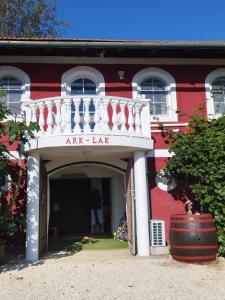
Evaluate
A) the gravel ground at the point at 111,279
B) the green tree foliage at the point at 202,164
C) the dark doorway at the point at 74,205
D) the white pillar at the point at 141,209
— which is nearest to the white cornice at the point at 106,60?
the green tree foliage at the point at 202,164

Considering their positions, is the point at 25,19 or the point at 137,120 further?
the point at 25,19

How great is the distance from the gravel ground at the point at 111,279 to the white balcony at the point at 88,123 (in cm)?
254

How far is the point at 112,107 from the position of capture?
29.2 feet

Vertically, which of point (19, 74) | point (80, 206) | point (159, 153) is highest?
point (19, 74)

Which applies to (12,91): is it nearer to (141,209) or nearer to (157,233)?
(141,209)

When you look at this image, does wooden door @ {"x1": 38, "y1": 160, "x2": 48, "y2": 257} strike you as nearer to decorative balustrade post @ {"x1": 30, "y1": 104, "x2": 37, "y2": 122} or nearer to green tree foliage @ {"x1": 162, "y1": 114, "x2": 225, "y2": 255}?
decorative balustrade post @ {"x1": 30, "y1": 104, "x2": 37, "y2": 122}

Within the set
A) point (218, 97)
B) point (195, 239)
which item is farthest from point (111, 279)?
point (218, 97)

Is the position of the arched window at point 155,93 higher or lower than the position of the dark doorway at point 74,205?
higher

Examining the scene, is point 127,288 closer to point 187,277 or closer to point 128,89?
point 187,277

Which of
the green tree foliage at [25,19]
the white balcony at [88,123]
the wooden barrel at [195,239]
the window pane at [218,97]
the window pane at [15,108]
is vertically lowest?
the wooden barrel at [195,239]

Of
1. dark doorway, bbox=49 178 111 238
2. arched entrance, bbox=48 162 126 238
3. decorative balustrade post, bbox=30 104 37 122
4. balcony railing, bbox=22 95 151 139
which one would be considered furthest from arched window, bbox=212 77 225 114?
decorative balustrade post, bbox=30 104 37 122

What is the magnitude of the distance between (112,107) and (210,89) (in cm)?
384

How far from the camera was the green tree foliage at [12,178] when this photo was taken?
7.71 meters

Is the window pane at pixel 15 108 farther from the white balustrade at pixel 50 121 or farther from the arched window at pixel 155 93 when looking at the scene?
the arched window at pixel 155 93
